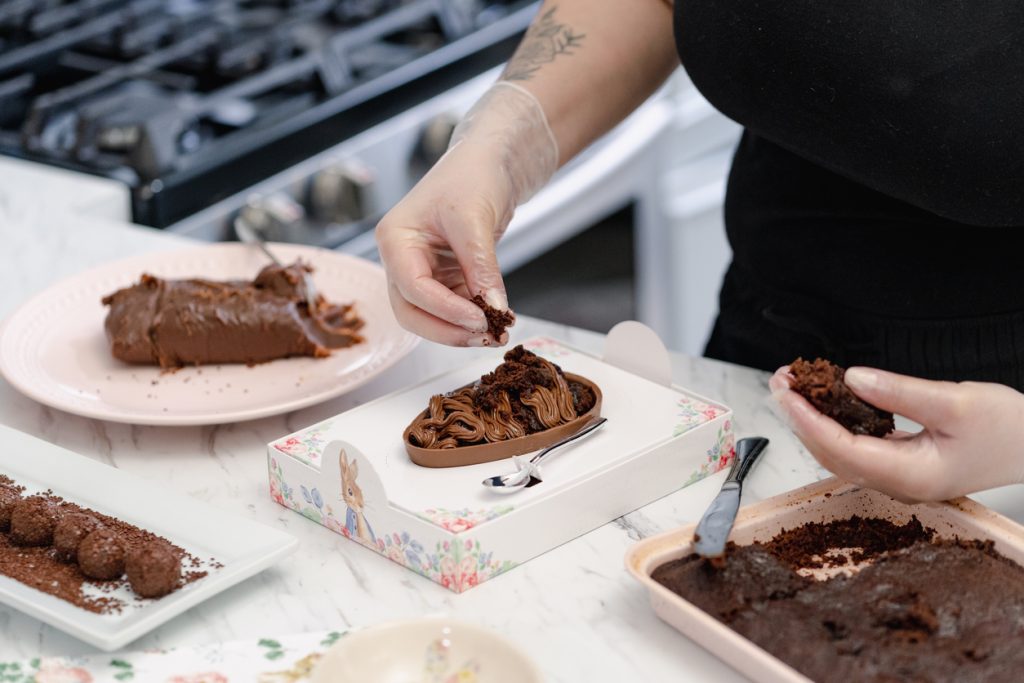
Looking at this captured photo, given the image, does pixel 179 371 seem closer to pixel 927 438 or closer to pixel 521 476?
pixel 521 476

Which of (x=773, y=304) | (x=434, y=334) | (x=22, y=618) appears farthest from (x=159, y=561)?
(x=773, y=304)

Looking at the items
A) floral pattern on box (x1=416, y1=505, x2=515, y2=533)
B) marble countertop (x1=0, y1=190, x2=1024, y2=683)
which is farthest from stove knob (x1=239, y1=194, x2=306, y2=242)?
floral pattern on box (x1=416, y1=505, x2=515, y2=533)

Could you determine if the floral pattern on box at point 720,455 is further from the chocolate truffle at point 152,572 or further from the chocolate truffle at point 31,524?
the chocolate truffle at point 31,524

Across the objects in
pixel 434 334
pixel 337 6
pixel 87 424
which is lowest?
pixel 87 424

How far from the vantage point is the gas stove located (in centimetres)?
220

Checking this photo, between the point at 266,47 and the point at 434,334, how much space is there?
4.54 feet

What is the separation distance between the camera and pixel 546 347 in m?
1.44

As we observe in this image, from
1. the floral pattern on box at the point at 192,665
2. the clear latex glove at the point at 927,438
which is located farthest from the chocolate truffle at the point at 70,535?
the clear latex glove at the point at 927,438

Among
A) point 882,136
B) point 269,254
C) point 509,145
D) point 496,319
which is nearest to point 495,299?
point 496,319

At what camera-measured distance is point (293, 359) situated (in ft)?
5.07

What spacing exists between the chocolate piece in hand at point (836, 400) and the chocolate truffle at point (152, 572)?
57cm

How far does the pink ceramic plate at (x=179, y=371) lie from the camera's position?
139 cm

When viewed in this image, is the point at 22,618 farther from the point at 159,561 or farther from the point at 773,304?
the point at 773,304

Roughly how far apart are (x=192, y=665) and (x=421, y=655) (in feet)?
0.65
